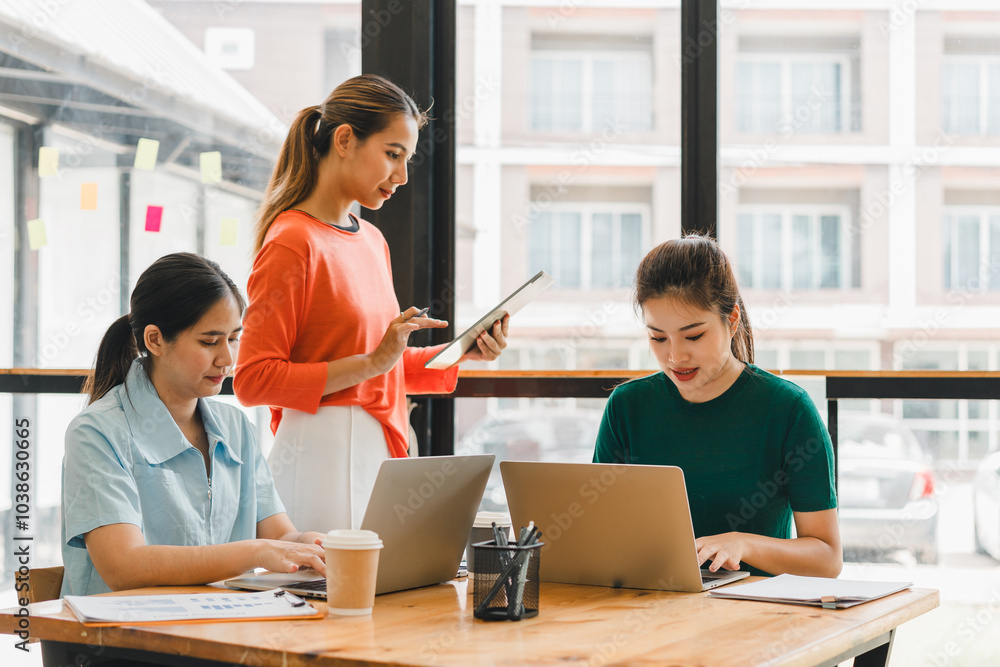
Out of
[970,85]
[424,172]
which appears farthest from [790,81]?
[424,172]

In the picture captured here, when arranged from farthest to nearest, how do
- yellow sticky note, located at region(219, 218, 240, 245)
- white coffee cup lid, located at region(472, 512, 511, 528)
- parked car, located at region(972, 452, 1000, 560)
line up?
yellow sticky note, located at region(219, 218, 240, 245) < parked car, located at region(972, 452, 1000, 560) < white coffee cup lid, located at region(472, 512, 511, 528)

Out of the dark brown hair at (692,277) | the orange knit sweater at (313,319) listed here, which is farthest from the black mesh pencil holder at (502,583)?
the orange knit sweater at (313,319)

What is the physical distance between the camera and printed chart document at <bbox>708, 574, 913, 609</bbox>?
1.28 metres

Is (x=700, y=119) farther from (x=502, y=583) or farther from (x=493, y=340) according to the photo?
(x=502, y=583)

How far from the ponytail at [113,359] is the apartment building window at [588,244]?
1.38 metres

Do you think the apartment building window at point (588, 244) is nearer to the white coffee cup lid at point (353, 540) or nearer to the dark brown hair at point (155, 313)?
the dark brown hair at point (155, 313)

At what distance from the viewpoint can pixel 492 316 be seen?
72.3 inches

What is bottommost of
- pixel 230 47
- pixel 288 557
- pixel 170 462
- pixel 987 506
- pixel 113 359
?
pixel 987 506

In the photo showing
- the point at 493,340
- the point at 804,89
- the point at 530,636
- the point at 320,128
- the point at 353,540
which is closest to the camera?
the point at 530,636

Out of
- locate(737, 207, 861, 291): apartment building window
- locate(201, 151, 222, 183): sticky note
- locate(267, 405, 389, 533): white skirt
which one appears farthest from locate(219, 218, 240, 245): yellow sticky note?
locate(737, 207, 861, 291): apartment building window

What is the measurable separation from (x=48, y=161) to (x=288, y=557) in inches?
82.4

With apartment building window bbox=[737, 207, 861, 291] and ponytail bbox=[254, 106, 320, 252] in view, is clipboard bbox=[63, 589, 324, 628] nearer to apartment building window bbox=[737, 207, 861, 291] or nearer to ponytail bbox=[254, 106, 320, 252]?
ponytail bbox=[254, 106, 320, 252]

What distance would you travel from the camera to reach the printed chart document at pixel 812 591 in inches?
50.3

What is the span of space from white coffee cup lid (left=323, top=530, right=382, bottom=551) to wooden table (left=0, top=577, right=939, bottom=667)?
0.29 ft
